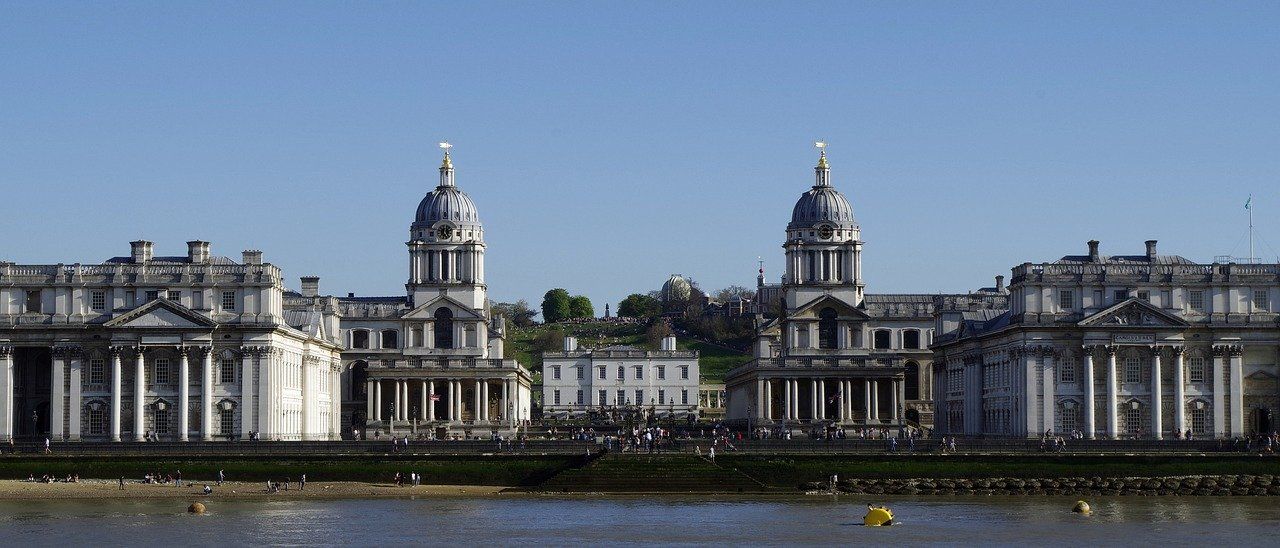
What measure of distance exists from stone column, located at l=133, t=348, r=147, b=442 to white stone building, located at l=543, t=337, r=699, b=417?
65022 mm

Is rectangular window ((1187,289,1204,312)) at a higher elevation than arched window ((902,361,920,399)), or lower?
higher

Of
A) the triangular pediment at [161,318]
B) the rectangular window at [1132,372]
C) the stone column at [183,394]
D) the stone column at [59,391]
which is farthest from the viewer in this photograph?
the rectangular window at [1132,372]

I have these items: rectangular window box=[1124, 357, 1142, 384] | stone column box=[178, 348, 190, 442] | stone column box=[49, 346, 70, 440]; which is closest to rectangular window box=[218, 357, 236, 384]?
stone column box=[178, 348, 190, 442]

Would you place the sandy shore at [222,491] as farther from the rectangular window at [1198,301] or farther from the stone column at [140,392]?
the rectangular window at [1198,301]

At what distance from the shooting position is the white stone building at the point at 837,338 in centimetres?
15562

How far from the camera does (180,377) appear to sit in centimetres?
12381

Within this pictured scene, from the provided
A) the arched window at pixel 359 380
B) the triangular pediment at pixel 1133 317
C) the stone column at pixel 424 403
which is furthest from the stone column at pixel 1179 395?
the arched window at pixel 359 380

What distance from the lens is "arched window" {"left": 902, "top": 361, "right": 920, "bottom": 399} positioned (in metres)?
161

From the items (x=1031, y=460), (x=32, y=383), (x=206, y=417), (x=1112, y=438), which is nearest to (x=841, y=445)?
(x=1031, y=460)

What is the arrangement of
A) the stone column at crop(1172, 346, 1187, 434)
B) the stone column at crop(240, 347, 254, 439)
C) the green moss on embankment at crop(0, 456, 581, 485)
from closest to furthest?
the green moss on embankment at crop(0, 456, 581, 485)
the stone column at crop(240, 347, 254, 439)
the stone column at crop(1172, 346, 1187, 434)

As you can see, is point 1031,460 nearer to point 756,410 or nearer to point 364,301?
point 756,410

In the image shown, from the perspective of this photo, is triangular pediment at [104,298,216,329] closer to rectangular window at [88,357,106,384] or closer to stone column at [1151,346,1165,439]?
rectangular window at [88,357,106,384]

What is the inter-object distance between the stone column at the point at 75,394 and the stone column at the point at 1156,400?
55.8 meters

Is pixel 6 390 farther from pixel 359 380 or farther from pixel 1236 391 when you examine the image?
pixel 1236 391
